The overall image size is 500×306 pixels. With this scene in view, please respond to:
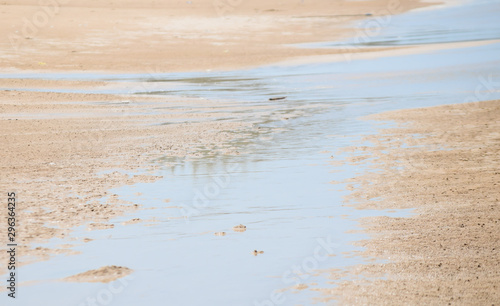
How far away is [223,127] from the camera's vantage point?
1585 cm

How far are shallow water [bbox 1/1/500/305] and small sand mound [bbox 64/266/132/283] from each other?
0.36 feet

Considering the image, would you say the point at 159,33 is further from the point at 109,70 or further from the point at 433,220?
the point at 433,220

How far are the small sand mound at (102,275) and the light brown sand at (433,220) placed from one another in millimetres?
1987

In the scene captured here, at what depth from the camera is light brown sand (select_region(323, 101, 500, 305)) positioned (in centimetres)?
671

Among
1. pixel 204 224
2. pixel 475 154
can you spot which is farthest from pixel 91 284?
pixel 475 154

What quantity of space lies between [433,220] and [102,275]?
373 centimetres

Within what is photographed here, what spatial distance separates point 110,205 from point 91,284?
2.85 m

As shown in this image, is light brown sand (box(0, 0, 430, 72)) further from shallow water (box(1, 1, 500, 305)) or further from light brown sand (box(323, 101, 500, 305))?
light brown sand (box(323, 101, 500, 305))

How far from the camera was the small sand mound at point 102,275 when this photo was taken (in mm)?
7281

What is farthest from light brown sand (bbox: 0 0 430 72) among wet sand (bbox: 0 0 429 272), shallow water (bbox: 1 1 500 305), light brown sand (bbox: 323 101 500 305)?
light brown sand (bbox: 323 101 500 305)

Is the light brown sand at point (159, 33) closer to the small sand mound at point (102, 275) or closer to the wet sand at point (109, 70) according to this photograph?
the wet sand at point (109, 70)

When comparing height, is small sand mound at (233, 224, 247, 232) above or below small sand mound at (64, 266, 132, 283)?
above

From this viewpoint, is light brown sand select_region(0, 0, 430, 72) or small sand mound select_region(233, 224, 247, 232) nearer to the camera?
small sand mound select_region(233, 224, 247, 232)

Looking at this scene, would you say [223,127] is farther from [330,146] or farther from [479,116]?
[479,116]
